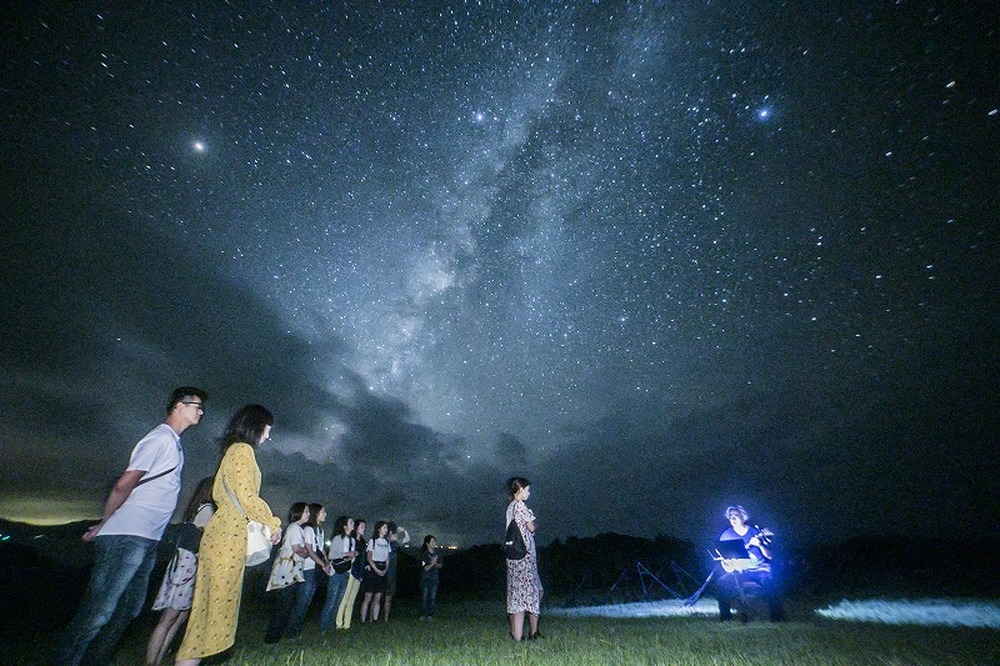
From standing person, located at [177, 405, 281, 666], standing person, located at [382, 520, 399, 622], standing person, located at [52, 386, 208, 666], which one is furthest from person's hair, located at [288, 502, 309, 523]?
standing person, located at [177, 405, 281, 666]

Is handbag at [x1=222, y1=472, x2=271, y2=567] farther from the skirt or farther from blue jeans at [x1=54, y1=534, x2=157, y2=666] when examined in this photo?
the skirt

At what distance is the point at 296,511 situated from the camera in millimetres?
7598

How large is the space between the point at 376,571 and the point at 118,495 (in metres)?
7.85

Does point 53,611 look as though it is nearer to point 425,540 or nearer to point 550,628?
point 425,540

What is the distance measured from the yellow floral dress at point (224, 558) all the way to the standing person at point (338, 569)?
19.1ft

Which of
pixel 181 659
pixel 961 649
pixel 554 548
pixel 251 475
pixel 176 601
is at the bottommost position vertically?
pixel 961 649

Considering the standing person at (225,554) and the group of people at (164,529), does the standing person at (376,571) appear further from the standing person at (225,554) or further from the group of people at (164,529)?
the standing person at (225,554)

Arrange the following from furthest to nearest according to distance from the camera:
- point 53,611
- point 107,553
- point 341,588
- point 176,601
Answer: point 53,611 < point 341,588 < point 176,601 < point 107,553

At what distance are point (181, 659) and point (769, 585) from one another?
9.10 m

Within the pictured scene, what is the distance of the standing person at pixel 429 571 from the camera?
11.9 m

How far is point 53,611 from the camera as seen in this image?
10750mm

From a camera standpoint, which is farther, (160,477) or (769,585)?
(769,585)

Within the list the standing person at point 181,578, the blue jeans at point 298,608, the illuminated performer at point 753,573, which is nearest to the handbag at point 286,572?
the blue jeans at point 298,608

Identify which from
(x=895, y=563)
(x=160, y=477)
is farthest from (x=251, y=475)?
(x=895, y=563)
